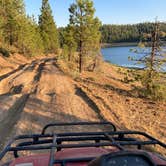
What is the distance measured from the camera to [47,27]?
7369 centimetres

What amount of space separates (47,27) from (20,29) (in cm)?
2133

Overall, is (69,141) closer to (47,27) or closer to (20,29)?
(20,29)

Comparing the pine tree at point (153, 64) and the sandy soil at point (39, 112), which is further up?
the pine tree at point (153, 64)

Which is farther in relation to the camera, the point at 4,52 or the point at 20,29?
the point at 20,29

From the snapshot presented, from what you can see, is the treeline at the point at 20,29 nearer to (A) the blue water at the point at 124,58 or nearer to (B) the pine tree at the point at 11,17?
(B) the pine tree at the point at 11,17

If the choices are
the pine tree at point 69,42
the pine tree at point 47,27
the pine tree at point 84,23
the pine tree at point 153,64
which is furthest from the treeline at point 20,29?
the pine tree at point 153,64

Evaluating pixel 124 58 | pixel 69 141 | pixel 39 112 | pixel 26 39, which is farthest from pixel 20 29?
pixel 69 141

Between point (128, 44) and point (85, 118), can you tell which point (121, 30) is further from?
point (85, 118)

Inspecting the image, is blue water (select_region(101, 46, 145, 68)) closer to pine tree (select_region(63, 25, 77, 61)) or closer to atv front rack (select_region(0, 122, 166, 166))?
pine tree (select_region(63, 25, 77, 61))

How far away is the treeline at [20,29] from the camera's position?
5282cm

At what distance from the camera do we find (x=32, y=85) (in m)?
21.5

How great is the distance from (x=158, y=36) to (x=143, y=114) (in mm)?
6714

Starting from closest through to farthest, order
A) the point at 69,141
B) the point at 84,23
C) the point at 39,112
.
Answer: the point at 69,141 → the point at 39,112 → the point at 84,23

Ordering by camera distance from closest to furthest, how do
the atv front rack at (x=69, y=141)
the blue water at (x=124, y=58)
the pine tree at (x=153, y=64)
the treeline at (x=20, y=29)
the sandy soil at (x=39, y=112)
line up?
the atv front rack at (x=69, y=141)
the sandy soil at (x=39, y=112)
the pine tree at (x=153, y=64)
the blue water at (x=124, y=58)
the treeline at (x=20, y=29)
